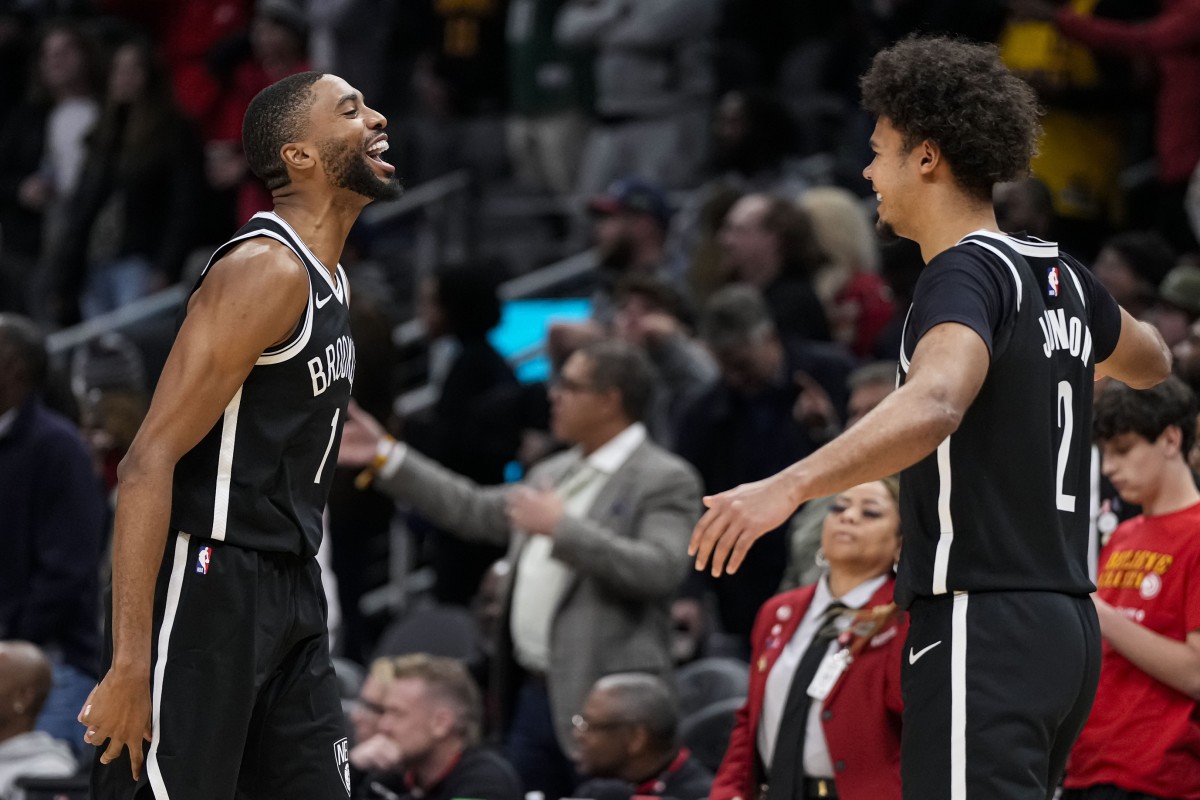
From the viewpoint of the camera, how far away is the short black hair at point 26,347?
24.2 ft

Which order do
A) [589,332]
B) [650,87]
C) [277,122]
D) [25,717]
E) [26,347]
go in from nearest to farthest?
1. [277,122]
2. [25,717]
3. [26,347]
4. [589,332]
5. [650,87]

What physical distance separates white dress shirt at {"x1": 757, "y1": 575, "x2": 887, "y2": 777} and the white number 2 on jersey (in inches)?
62.9

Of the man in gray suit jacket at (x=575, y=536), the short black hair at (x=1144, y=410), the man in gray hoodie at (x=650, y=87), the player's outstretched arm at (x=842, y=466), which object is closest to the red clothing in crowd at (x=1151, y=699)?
the short black hair at (x=1144, y=410)

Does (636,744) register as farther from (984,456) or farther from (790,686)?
(984,456)

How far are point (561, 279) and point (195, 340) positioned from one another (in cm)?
681

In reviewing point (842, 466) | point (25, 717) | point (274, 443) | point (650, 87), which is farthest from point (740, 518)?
point (650, 87)

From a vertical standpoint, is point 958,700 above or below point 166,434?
below

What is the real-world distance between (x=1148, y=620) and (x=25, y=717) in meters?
3.78

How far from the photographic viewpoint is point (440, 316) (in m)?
8.80

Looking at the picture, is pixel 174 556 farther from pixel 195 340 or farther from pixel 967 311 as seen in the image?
pixel 967 311

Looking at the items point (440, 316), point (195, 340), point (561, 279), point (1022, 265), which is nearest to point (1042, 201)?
point (440, 316)

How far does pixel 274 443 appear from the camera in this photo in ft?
12.8

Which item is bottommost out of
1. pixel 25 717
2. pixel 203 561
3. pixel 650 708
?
pixel 25 717

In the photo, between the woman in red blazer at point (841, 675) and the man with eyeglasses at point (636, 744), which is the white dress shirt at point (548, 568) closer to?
the man with eyeglasses at point (636, 744)
